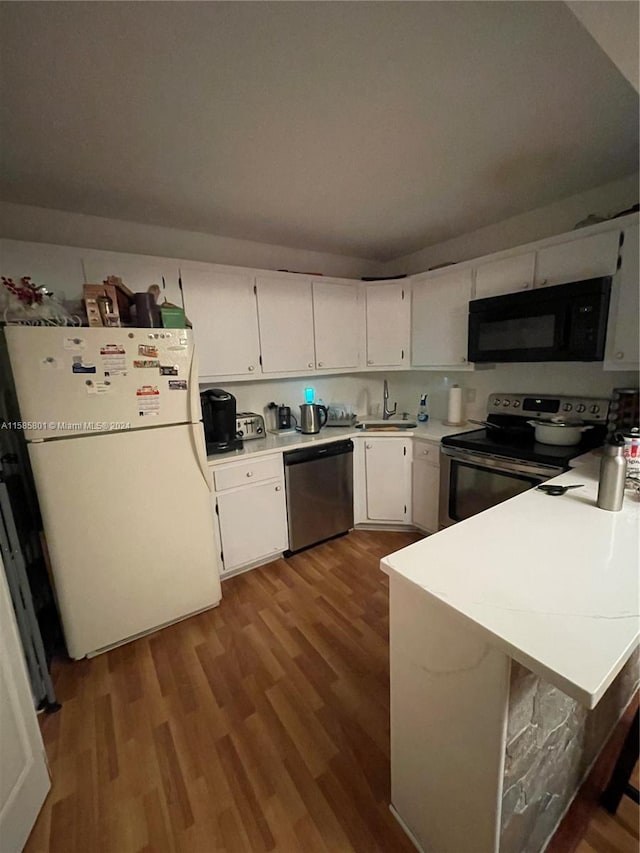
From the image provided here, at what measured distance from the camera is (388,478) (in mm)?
2844

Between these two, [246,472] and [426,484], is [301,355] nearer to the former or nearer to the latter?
[246,472]

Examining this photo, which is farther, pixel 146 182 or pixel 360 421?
pixel 360 421

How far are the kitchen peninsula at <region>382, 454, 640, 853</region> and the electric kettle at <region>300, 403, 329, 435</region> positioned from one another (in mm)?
1804

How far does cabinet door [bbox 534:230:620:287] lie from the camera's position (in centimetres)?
186

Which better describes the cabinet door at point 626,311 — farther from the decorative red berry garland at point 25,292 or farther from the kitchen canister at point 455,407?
the decorative red berry garland at point 25,292

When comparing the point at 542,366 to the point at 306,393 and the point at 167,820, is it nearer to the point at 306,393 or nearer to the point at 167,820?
the point at 306,393

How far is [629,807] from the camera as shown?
112cm

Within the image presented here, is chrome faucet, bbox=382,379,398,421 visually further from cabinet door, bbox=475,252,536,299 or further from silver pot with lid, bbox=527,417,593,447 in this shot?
silver pot with lid, bbox=527,417,593,447

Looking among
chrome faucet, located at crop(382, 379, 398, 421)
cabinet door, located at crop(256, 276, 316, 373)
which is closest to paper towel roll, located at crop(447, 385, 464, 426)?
chrome faucet, located at crop(382, 379, 398, 421)

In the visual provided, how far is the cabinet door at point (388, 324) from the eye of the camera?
299 centimetres

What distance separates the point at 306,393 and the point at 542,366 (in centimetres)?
185

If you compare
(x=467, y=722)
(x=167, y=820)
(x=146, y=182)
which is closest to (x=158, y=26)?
(x=146, y=182)

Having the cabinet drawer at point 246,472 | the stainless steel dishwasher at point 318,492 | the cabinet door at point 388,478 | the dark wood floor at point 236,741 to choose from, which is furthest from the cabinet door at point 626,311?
the cabinet drawer at point 246,472

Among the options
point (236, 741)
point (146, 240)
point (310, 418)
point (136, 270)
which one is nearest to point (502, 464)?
point (310, 418)
